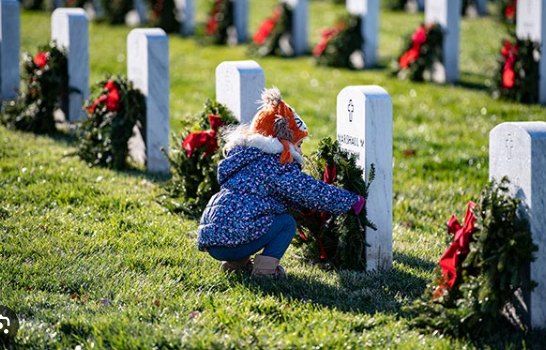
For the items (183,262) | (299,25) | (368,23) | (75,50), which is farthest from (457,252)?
(299,25)

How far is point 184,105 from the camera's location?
1192 cm

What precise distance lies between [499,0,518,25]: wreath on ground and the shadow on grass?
9870 millimetres

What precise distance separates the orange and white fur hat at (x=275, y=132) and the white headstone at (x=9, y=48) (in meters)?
5.90

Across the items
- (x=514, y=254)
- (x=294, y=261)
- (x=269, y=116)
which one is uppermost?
(x=269, y=116)

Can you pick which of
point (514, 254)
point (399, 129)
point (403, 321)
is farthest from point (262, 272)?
point (399, 129)

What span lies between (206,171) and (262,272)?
163 centimetres

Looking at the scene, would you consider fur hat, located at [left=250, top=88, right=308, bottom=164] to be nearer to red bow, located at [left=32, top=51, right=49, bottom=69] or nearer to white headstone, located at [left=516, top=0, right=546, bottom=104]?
red bow, located at [left=32, top=51, right=49, bottom=69]

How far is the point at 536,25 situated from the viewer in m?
11.4

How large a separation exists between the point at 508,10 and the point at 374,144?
33.9ft

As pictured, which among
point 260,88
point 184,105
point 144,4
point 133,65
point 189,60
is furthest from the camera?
point 144,4

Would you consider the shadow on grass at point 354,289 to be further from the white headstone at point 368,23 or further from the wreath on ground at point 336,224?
the white headstone at point 368,23

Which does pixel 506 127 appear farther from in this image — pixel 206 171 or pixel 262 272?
pixel 206 171

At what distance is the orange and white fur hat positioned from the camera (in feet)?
19.4

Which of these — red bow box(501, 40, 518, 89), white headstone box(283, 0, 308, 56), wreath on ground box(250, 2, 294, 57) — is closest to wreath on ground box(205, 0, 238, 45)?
wreath on ground box(250, 2, 294, 57)
